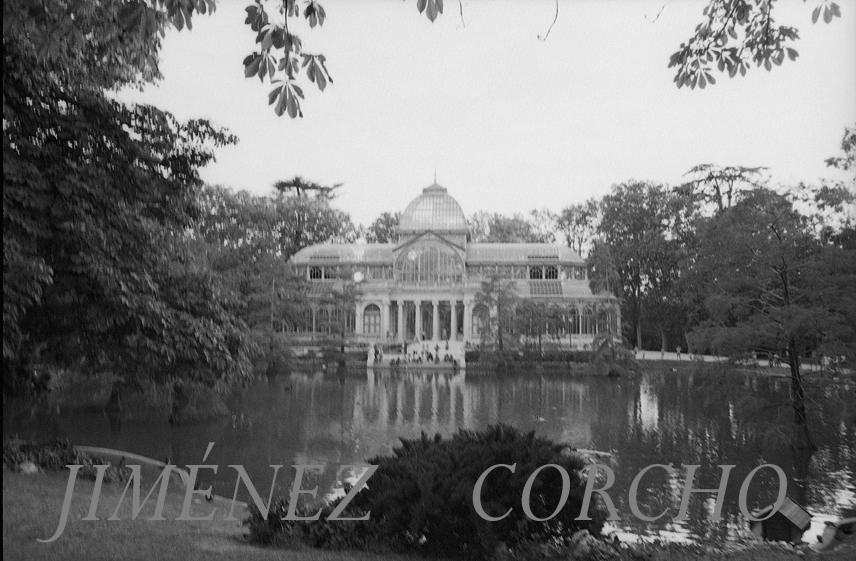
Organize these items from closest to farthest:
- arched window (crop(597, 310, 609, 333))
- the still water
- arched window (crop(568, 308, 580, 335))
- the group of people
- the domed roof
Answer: the still water
the group of people
arched window (crop(597, 310, 609, 333))
arched window (crop(568, 308, 580, 335))
the domed roof

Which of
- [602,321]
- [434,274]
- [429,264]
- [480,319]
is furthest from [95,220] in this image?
[429,264]

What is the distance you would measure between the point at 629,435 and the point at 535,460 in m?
8.69

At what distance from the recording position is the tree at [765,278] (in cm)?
1103

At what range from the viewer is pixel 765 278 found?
11.7 meters

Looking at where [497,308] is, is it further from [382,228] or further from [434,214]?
[382,228]

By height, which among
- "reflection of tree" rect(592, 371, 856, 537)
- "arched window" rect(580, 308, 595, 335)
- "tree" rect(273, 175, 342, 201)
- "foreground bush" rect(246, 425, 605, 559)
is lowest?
"reflection of tree" rect(592, 371, 856, 537)

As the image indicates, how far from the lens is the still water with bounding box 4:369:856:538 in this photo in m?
8.76

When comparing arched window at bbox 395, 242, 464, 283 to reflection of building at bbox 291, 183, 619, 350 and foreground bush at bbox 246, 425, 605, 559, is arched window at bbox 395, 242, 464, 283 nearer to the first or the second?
reflection of building at bbox 291, 183, 619, 350

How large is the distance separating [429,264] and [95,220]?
3339cm

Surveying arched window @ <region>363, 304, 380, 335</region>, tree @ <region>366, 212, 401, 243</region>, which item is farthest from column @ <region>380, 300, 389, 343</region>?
tree @ <region>366, 212, 401, 243</region>

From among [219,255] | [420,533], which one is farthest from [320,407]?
[420,533]

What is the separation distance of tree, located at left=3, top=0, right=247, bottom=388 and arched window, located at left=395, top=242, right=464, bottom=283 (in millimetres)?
30996

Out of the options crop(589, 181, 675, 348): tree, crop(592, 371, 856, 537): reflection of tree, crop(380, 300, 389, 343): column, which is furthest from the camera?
crop(380, 300, 389, 343): column

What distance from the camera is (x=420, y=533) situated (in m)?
4.54
